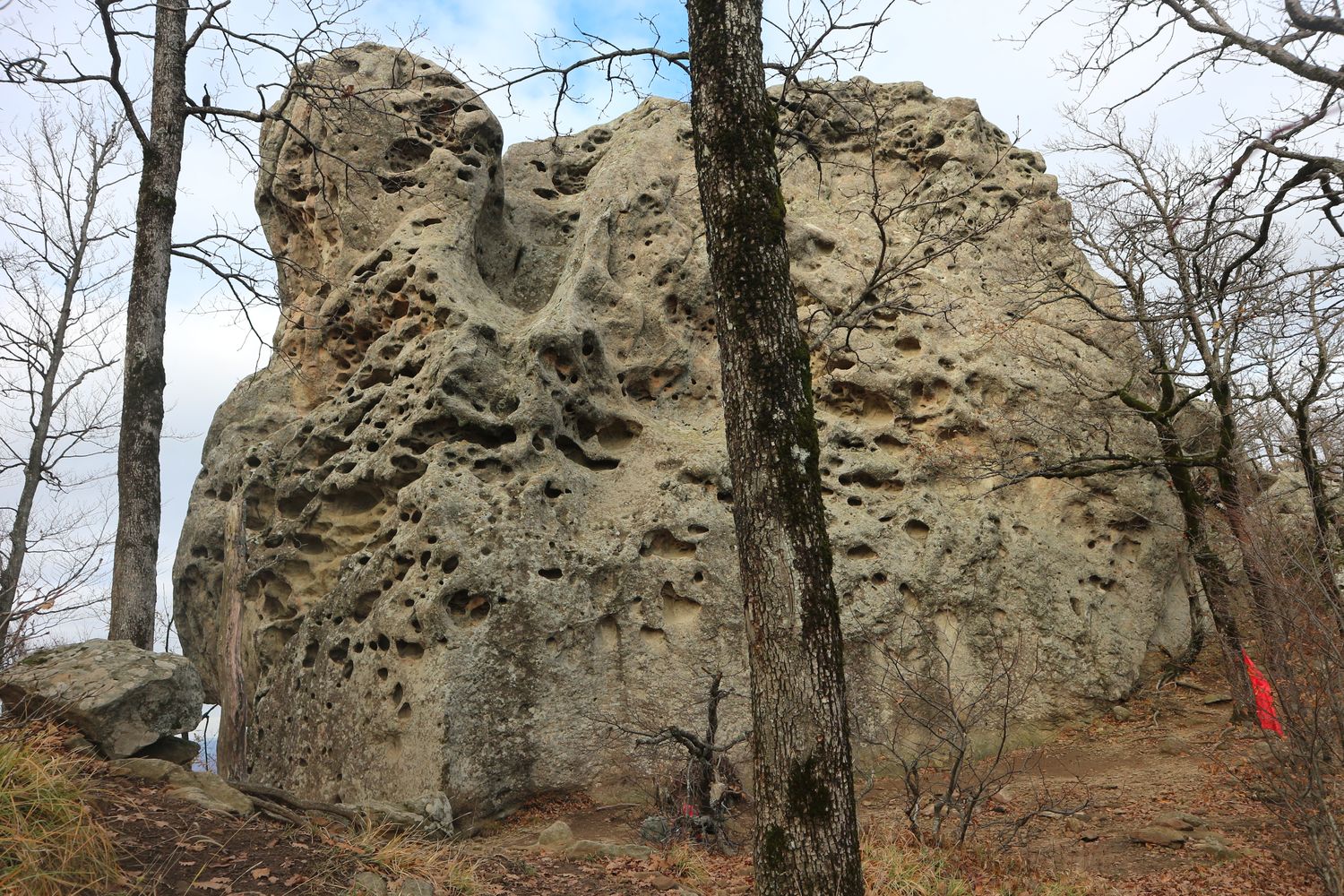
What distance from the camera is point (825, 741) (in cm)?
480

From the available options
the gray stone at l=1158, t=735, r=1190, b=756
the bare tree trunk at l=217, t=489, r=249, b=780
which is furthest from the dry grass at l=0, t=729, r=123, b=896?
the gray stone at l=1158, t=735, r=1190, b=756

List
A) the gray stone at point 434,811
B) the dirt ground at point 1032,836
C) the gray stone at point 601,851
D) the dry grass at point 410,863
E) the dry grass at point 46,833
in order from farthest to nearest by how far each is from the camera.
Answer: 1. the gray stone at point 434,811
2. the gray stone at point 601,851
3. the dry grass at point 410,863
4. the dirt ground at point 1032,836
5. the dry grass at point 46,833

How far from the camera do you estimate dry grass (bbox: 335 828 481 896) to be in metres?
5.80

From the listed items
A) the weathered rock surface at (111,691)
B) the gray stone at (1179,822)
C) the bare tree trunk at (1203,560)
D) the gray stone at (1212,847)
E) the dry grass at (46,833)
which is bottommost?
the gray stone at (1212,847)

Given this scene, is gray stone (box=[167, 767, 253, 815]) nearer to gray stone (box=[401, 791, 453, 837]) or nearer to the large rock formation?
gray stone (box=[401, 791, 453, 837])

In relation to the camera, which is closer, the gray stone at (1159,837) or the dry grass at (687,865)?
the dry grass at (687,865)

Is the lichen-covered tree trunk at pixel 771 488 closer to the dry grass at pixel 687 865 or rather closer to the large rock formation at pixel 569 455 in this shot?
the dry grass at pixel 687 865

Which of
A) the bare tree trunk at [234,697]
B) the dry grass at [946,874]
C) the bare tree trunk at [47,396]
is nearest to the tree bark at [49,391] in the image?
the bare tree trunk at [47,396]

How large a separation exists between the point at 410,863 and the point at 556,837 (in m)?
1.73

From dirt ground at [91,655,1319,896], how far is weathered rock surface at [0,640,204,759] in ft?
1.43

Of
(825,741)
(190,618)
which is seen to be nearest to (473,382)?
(190,618)

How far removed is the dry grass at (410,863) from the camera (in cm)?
580

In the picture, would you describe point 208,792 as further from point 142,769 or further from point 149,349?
point 149,349

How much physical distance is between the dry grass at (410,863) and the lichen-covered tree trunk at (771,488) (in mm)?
2097
